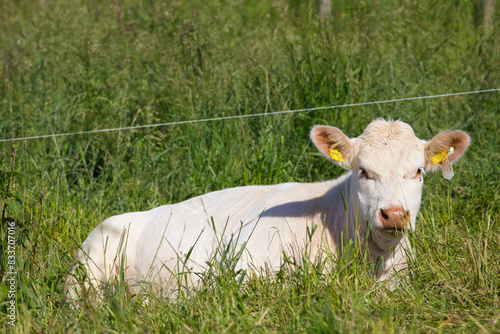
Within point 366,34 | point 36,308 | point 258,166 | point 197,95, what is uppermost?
point 366,34

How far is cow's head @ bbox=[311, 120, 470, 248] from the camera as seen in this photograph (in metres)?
3.49

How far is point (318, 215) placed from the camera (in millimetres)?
4117

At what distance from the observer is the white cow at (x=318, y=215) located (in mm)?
3580

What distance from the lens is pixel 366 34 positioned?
20.9ft

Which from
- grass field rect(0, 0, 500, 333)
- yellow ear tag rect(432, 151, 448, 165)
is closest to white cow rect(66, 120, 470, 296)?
yellow ear tag rect(432, 151, 448, 165)

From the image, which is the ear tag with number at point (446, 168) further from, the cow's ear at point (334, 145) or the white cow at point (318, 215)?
the cow's ear at point (334, 145)

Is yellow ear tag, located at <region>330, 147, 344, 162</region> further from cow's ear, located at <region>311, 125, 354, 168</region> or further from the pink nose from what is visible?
the pink nose

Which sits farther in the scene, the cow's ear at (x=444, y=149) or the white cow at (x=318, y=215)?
the cow's ear at (x=444, y=149)

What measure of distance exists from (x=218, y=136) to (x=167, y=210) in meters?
1.02

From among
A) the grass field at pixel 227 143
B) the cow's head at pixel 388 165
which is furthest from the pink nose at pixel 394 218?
the grass field at pixel 227 143

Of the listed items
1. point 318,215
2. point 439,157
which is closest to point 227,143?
point 318,215

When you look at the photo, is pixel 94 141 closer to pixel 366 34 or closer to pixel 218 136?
pixel 218 136

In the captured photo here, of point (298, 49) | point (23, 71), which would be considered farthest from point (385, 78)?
point (23, 71)

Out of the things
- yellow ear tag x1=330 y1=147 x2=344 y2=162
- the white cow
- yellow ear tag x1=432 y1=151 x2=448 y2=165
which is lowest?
the white cow
